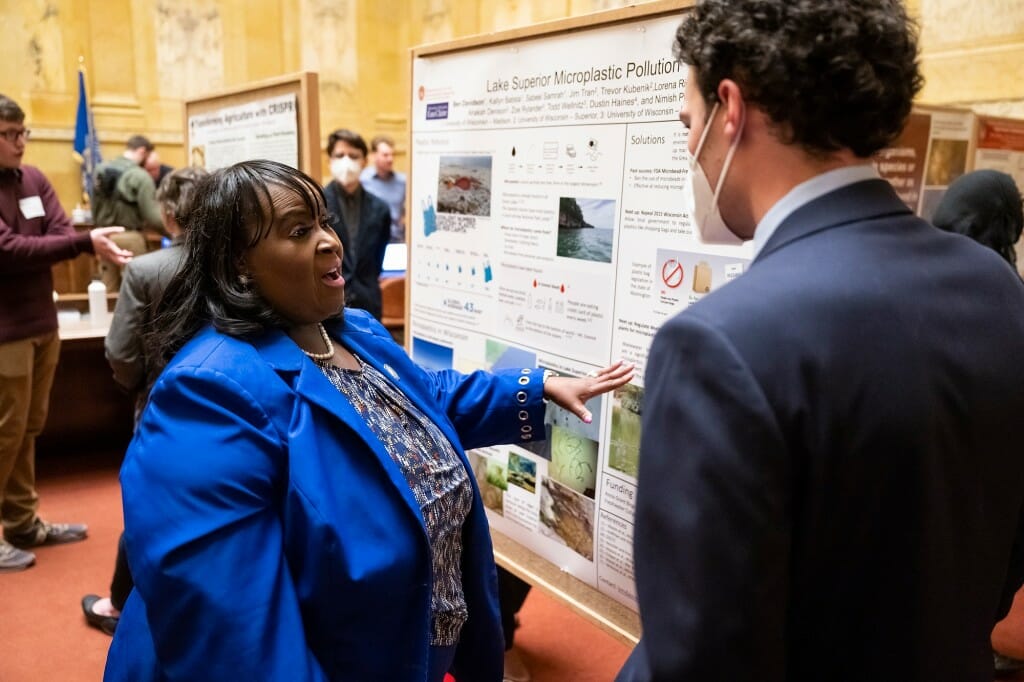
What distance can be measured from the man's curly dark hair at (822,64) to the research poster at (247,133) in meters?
2.00

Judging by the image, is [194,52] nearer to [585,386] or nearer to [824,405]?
[585,386]

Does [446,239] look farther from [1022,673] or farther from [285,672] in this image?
[1022,673]

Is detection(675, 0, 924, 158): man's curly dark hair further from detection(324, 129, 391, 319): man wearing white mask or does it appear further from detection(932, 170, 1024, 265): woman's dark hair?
detection(324, 129, 391, 319): man wearing white mask

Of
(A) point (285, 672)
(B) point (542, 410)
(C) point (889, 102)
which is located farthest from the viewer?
(B) point (542, 410)

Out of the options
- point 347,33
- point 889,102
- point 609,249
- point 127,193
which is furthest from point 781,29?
point 347,33

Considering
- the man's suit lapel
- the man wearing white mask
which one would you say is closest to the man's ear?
the man's suit lapel

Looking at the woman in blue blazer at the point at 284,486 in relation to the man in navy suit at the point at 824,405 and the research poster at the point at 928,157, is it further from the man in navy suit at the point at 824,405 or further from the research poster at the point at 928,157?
the research poster at the point at 928,157

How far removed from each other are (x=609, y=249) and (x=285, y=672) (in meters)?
1.10

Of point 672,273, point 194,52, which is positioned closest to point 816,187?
point 672,273

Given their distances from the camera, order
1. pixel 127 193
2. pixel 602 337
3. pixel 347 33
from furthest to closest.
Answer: pixel 347 33 → pixel 127 193 → pixel 602 337

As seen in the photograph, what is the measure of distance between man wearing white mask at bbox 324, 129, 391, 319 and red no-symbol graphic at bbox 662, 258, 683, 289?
2.85 metres

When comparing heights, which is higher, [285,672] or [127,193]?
[127,193]

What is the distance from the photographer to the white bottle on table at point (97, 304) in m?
4.35

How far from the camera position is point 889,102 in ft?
2.74
